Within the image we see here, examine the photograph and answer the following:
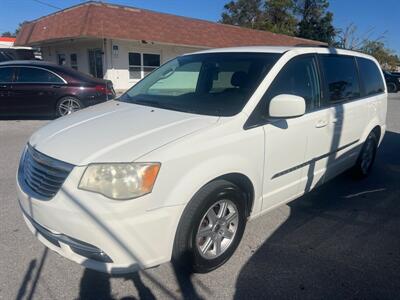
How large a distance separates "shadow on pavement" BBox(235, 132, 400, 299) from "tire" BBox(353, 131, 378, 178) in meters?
0.33

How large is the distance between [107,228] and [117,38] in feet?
52.1

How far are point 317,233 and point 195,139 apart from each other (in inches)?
72.8

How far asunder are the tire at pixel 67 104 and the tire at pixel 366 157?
7205 millimetres

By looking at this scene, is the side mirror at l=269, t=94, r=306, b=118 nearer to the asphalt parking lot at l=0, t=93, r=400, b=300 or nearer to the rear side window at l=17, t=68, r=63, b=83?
the asphalt parking lot at l=0, t=93, r=400, b=300

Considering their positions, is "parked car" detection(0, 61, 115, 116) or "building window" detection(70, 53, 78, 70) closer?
"parked car" detection(0, 61, 115, 116)

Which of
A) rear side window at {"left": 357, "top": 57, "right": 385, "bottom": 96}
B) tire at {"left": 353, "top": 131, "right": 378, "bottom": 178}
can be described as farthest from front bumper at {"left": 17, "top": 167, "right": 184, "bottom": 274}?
rear side window at {"left": 357, "top": 57, "right": 385, "bottom": 96}

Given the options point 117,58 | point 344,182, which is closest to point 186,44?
point 117,58

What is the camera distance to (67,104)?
933 centimetres

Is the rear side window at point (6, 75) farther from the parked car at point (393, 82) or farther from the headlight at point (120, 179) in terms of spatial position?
the parked car at point (393, 82)

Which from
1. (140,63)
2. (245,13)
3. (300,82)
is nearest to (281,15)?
(245,13)

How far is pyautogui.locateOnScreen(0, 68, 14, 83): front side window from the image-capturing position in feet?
29.5

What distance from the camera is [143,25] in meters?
18.4

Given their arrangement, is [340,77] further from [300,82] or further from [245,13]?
[245,13]

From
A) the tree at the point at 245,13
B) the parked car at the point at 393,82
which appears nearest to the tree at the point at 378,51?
the tree at the point at 245,13
